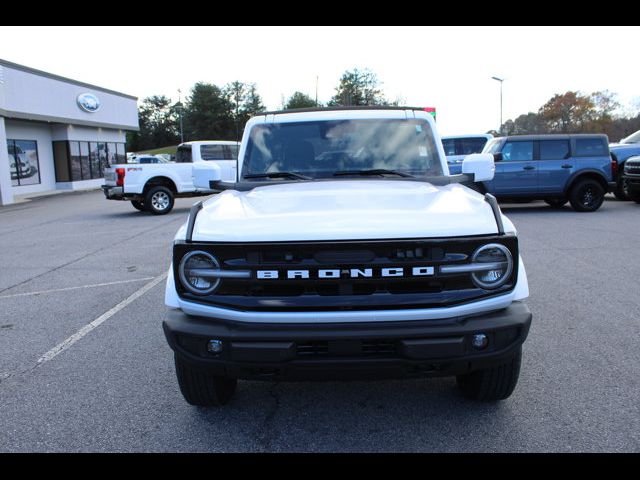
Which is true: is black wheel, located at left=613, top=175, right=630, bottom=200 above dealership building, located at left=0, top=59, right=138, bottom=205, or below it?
below

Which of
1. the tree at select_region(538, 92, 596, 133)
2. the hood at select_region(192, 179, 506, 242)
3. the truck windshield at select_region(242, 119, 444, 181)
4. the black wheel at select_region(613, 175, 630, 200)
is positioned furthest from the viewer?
the tree at select_region(538, 92, 596, 133)

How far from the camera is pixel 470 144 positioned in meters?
17.8

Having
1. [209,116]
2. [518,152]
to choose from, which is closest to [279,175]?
[518,152]

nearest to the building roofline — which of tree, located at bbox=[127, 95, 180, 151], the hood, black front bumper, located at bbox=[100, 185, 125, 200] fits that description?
black front bumper, located at bbox=[100, 185, 125, 200]

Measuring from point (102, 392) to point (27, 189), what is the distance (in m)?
25.8

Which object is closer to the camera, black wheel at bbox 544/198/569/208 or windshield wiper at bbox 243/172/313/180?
windshield wiper at bbox 243/172/313/180

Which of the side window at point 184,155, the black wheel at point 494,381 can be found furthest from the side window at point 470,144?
the black wheel at point 494,381

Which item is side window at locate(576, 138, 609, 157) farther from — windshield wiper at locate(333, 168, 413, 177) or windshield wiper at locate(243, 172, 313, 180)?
windshield wiper at locate(243, 172, 313, 180)

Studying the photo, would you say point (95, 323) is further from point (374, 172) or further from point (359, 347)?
point (359, 347)

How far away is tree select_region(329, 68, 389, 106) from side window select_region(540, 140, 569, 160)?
2974 inches

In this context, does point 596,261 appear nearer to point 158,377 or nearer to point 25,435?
point 158,377

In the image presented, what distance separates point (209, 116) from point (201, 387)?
95883mm

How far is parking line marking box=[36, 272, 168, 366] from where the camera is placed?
14.7ft
